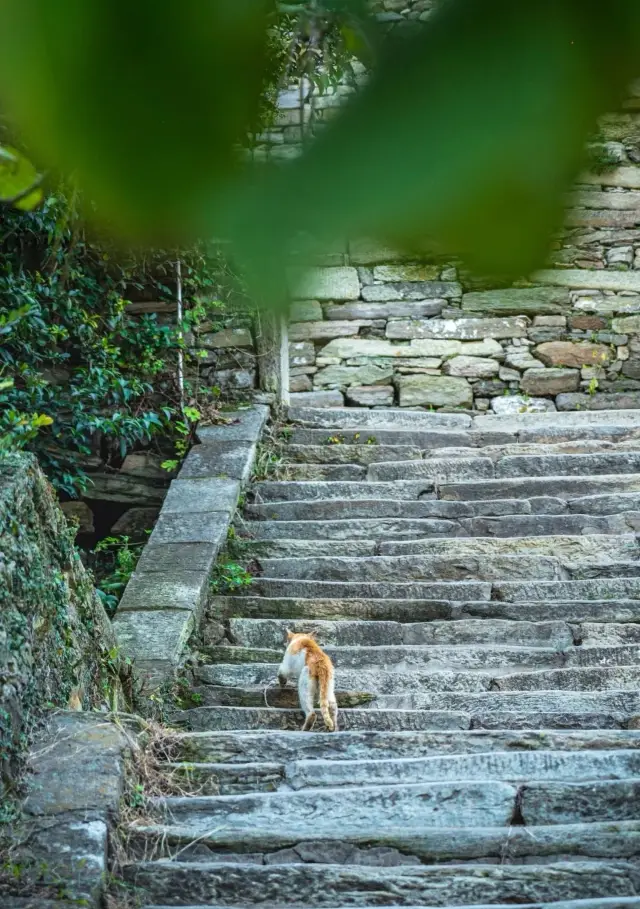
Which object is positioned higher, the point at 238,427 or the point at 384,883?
the point at 238,427

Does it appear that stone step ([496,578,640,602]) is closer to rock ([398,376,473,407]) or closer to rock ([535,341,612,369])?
rock ([398,376,473,407])

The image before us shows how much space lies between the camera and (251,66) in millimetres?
374

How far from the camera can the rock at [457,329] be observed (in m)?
7.57

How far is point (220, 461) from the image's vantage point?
17.4 feet

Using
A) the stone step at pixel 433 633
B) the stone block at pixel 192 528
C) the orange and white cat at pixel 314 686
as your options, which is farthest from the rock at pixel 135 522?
the orange and white cat at pixel 314 686

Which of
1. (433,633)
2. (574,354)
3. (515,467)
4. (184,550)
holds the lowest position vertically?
(433,633)

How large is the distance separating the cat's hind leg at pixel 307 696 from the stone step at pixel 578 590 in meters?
1.17

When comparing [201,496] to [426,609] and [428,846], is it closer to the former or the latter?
[426,609]

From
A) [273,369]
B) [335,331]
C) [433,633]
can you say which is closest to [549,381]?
[335,331]

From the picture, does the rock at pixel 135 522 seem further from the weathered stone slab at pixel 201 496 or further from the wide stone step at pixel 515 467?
the wide stone step at pixel 515 467

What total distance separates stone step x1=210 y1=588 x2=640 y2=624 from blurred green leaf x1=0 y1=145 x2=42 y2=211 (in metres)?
3.69

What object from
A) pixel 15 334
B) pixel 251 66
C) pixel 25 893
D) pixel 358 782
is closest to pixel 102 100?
pixel 251 66

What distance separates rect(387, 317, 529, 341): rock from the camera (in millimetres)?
7570

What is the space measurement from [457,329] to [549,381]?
2.33ft
